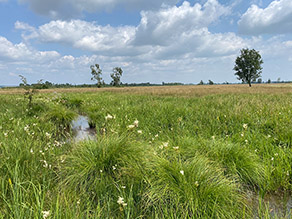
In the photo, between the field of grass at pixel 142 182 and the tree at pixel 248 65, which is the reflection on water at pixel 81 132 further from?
the tree at pixel 248 65

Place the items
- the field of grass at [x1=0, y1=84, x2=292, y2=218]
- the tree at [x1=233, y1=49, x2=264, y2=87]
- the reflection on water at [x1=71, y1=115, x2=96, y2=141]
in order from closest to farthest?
the field of grass at [x1=0, y1=84, x2=292, y2=218] → the reflection on water at [x1=71, y1=115, x2=96, y2=141] → the tree at [x1=233, y1=49, x2=264, y2=87]

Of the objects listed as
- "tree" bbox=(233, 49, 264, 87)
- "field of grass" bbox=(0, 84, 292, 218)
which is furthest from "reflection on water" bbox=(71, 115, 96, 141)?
"tree" bbox=(233, 49, 264, 87)

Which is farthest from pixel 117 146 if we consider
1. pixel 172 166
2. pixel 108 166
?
pixel 172 166

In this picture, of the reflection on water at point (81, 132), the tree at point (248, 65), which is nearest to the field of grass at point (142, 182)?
the reflection on water at point (81, 132)

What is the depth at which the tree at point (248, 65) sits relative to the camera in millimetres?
43750

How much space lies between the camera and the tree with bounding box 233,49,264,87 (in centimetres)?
4375

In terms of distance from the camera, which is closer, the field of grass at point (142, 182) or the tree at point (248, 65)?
the field of grass at point (142, 182)

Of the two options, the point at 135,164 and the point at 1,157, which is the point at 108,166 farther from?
the point at 1,157

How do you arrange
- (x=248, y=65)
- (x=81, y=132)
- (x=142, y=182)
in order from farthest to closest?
1. (x=248, y=65)
2. (x=81, y=132)
3. (x=142, y=182)

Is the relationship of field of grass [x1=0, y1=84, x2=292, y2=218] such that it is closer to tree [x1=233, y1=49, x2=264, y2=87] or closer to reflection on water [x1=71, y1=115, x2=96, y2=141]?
reflection on water [x1=71, y1=115, x2=96, y2=141]

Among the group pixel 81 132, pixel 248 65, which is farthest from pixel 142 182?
pixel 248 65

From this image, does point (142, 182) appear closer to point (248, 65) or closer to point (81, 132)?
point (81, 132)

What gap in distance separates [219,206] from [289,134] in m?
3.43

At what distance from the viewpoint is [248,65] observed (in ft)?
146
